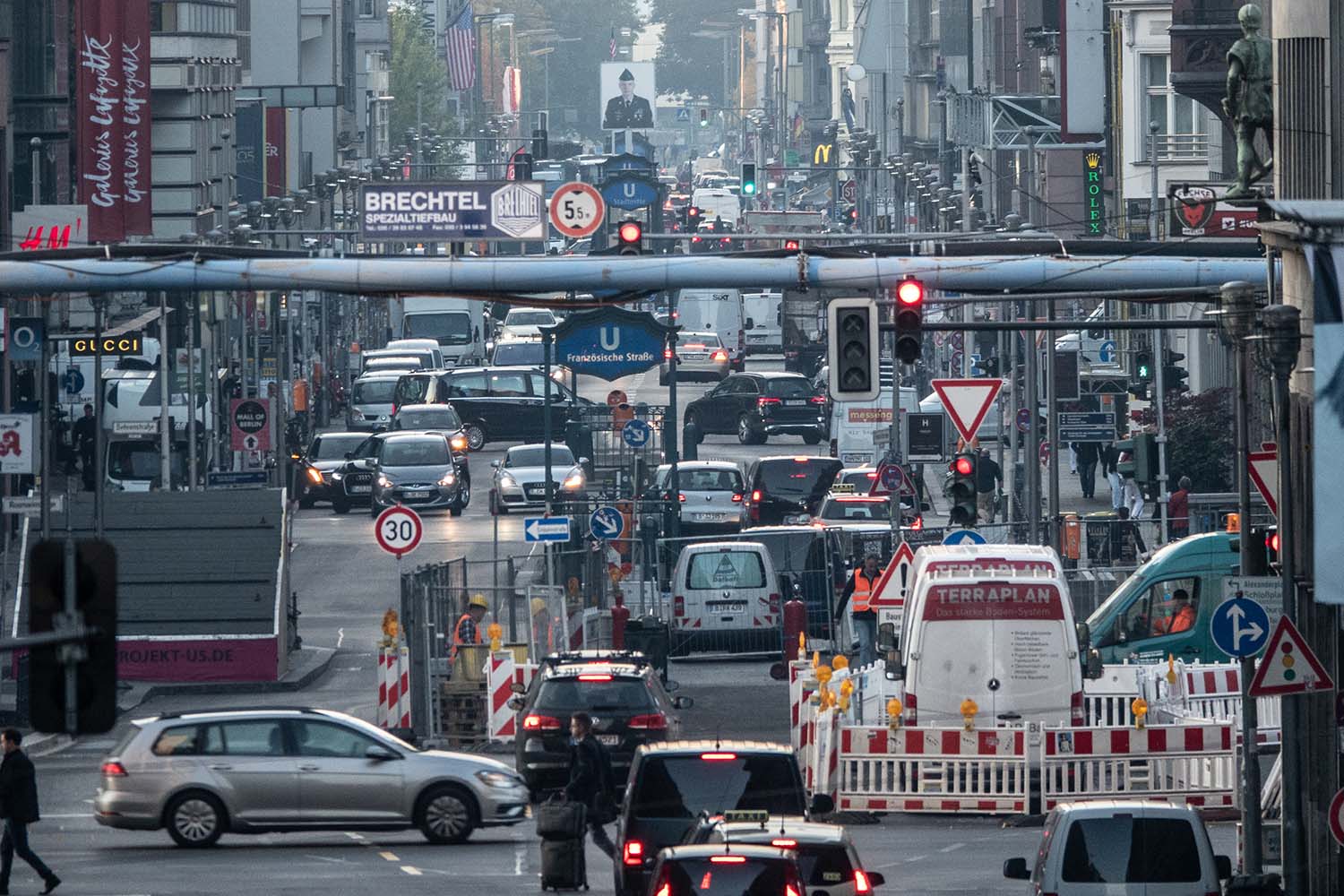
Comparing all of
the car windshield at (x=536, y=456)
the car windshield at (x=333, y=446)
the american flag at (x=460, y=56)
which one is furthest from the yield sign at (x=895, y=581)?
the american flag at (x=460, y=56)

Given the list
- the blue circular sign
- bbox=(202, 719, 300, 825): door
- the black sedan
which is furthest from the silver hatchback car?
the black sedan

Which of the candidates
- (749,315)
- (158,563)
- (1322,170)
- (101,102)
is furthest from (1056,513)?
(749,315)

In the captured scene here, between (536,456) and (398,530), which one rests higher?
(536,456)

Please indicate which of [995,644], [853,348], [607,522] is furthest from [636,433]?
[853,348]

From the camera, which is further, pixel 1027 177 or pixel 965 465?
pixel 1027 177

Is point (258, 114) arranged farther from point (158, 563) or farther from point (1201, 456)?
point (158, 563)

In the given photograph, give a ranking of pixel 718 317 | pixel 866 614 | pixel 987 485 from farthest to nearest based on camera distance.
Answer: pixel 718 317 < pixel 987 485 < pixel 866 614

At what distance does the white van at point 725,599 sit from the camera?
36625 millimetres

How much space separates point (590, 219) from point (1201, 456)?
38.4 ft

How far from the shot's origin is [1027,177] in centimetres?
8788

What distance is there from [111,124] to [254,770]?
33089 mm

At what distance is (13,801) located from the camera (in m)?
21.2

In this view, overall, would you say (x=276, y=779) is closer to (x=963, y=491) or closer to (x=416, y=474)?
(x=963, y=491)

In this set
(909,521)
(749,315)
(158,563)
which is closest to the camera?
(158,563)
